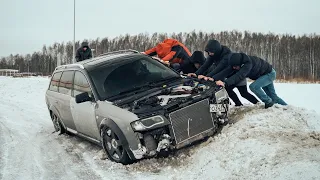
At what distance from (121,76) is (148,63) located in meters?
0.80

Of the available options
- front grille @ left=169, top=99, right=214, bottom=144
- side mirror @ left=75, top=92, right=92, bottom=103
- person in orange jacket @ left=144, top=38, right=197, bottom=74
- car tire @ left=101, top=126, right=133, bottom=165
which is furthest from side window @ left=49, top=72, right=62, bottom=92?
front grille @ left=169, top=99, right=214, bottom=144

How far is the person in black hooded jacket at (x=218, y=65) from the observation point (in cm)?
779

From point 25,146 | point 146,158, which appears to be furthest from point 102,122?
point 25,146

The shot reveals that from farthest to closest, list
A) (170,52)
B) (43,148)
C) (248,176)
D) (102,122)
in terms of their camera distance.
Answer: (170,52)
(43,148)
(102,122)
(248,176)

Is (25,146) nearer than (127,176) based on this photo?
No

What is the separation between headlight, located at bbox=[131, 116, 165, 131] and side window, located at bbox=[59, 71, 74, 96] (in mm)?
2614

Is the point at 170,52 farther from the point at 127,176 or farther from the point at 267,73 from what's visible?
the point at 127,176

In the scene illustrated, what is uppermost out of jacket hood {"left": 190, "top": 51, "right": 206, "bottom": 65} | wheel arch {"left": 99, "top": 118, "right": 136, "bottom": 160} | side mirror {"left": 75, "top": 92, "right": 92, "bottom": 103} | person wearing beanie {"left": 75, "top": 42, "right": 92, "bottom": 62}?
person wearing beanie {"left": 75, "top": 42, "right": 92, "bottom": 62}

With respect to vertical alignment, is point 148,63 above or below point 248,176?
above

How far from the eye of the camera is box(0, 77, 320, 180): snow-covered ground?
419 cm

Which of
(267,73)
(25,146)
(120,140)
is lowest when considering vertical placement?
(25,146)

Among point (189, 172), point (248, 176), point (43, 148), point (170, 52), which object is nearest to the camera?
point (248, 176)

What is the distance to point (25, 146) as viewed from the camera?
7.20 m

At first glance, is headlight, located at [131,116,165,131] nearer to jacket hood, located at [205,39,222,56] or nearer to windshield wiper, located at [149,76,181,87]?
windshield wiper, located at [149,76,181,87]
